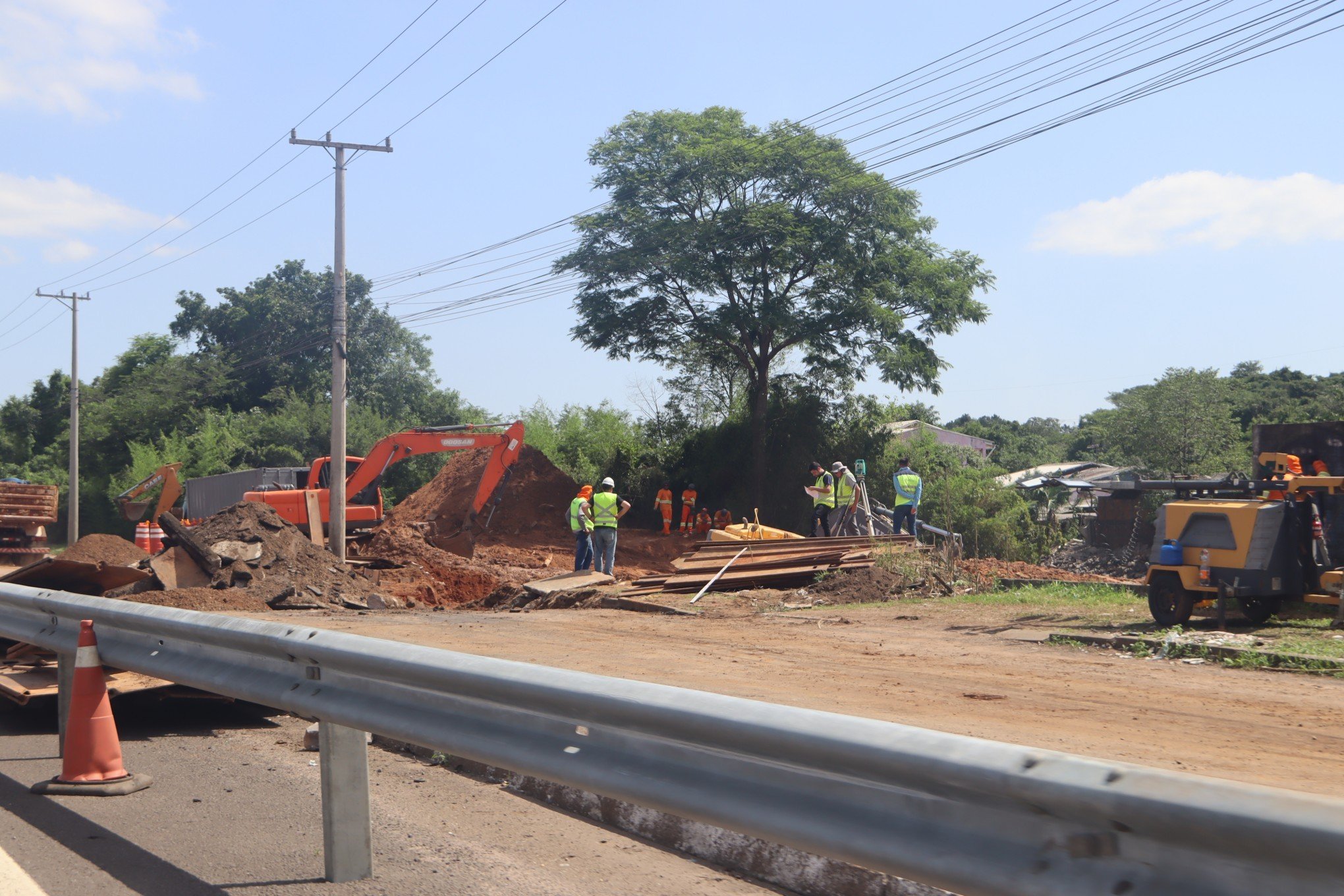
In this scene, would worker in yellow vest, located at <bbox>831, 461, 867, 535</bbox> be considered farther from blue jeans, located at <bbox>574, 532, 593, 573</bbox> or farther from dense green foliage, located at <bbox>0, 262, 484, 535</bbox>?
dense green foliage, located at <bbox>0, 262, 484, 535</bbox>

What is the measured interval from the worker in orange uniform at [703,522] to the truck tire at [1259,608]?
2310 centimetres

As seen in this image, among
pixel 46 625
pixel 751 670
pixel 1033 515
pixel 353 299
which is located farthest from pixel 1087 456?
pixel 46 625

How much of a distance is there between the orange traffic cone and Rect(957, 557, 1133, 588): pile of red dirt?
48.5ft

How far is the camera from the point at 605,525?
2064 cm

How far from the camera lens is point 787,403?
3650cm

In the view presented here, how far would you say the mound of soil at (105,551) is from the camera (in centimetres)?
1536

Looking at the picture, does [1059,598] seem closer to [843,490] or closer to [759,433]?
[843,490]

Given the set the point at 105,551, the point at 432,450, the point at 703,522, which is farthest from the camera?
the point at 703,522

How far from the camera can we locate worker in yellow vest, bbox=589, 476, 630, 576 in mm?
20469

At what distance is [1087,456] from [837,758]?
70.8 m

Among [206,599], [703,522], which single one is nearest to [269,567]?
[206,599]

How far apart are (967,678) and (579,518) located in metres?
11.9

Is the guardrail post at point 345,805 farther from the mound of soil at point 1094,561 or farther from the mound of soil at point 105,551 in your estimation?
the mound of soil at point 1094,561

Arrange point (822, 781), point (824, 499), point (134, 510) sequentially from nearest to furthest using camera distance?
point (822, 781), point (824, 499), point (134, 510)
